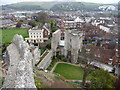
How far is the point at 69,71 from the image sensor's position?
18.1 meters

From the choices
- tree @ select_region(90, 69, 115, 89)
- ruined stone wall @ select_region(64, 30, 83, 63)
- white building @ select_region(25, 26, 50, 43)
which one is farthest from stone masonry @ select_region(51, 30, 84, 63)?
white building @ select_region(25, 26, 50, 43)

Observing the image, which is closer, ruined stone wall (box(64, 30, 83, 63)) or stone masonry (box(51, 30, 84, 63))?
ruined stone wall (box(64, 30, 83, 63))

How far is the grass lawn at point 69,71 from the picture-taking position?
54.4ft

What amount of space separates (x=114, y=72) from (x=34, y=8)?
147835mm

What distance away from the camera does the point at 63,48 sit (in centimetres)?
2261

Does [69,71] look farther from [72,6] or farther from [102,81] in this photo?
[72,6]

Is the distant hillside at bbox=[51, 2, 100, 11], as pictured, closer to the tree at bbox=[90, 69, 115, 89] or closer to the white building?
the white building

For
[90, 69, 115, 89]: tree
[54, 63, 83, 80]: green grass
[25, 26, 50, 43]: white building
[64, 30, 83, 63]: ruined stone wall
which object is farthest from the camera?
[25, 26, 50, 43]: white building

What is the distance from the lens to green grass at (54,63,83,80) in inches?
652

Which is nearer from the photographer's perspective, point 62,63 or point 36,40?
point 62,63

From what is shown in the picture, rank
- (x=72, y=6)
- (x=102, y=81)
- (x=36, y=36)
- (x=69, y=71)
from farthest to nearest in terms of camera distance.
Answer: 1. (x=72, y=6)
2. (x=36, y=36)
3. (x=69, y=71)
4. (x=102, y=81)

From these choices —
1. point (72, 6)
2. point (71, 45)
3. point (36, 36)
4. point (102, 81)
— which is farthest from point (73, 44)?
point (72, 6)

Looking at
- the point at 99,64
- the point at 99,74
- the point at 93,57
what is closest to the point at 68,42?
the point at 93,57

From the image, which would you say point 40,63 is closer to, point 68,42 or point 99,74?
point 68,42
